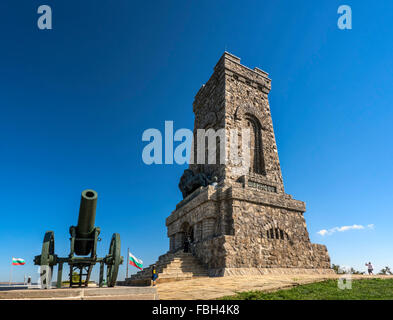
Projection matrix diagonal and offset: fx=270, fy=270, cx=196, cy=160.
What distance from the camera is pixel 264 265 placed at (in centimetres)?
1424

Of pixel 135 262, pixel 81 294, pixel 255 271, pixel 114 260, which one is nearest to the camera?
pixel 81 294

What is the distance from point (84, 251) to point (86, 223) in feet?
3.69

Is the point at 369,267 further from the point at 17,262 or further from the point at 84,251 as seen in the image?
the point at 17,262

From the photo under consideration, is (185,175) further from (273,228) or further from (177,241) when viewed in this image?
(273,228)

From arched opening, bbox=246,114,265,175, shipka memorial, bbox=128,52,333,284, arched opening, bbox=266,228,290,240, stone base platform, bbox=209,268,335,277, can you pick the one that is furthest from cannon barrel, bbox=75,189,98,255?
arched opening, bbox=246,114,265,175

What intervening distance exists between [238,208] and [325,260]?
23.3ft

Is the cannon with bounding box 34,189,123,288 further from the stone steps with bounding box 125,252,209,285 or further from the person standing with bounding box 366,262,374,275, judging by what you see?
the person standing with bounding box 366,262,374,275

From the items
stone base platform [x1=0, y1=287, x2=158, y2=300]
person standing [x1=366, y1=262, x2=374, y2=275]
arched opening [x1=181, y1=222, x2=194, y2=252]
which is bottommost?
person standing [x1=366, y1=262, x2=374, y2=275]

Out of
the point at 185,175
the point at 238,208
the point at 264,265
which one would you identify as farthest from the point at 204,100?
the point at 264,265

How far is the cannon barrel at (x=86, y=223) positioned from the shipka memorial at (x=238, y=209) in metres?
5.31

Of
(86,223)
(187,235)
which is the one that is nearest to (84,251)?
(86,223)

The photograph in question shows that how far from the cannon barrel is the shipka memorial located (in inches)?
209

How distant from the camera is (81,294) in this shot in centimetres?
526

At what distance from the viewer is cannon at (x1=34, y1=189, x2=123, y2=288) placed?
23.7 ft
